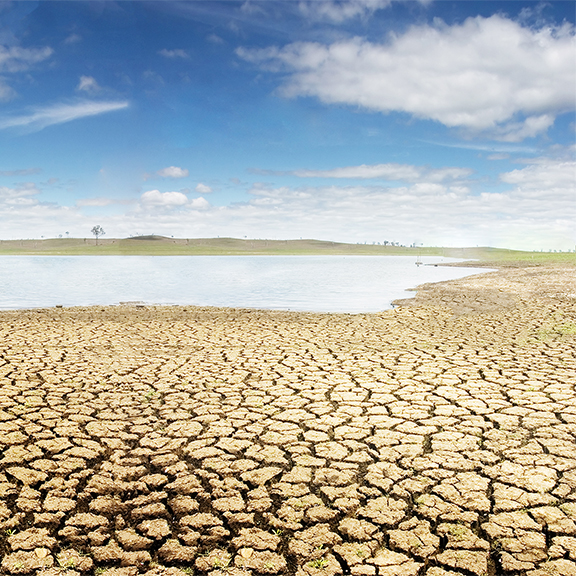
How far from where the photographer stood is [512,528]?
3721mm

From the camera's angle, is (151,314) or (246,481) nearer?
(246,481)

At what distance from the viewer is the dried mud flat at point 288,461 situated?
3473 millimetres

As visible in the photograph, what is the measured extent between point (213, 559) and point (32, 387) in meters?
4.85

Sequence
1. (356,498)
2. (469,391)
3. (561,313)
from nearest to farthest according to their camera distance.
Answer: (356,498), (469,391), (561,313)

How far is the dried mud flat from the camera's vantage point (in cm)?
347

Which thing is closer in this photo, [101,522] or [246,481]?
[101,522]

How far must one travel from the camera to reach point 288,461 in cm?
483

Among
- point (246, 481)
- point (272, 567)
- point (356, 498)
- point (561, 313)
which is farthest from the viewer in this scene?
point (561, 313)

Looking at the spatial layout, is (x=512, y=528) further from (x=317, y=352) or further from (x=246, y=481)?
→ (x=317, y=352)

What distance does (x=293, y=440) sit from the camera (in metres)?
5.32

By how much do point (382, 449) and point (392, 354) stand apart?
4484 millimetres

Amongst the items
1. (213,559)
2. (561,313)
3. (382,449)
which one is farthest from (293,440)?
(561,313)

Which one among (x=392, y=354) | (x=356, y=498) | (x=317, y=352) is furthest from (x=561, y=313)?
(x=356, y=498)

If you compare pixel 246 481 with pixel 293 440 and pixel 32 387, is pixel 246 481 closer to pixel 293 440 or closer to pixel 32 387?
pixel 293 440
